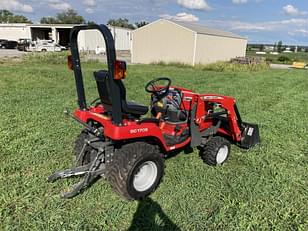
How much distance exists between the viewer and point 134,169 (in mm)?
2764

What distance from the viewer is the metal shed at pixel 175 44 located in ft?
70.5

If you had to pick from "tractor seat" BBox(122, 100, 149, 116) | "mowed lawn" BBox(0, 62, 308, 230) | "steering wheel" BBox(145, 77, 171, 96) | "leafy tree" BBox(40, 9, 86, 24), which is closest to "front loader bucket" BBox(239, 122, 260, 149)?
"mowed lawn" BBox(0, 62, 308, 230)

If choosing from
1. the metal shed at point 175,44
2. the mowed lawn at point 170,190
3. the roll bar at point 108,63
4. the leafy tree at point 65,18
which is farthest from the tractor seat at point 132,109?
the leafy tree at point 65,18

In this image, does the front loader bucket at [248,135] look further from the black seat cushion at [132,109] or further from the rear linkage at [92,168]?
the rear linkage at [92,168]

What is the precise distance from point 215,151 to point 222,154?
0.81 ft

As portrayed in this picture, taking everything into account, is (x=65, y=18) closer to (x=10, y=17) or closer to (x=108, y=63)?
(x=10, y=17)

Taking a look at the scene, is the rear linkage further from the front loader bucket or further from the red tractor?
the front loader bucket

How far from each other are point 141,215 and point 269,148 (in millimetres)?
2803

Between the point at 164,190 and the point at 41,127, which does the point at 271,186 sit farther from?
the point at 41,127

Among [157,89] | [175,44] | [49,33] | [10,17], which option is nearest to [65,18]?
[10,17]

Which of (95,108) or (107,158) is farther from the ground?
(95,108)

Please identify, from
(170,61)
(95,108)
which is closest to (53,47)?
(170,61)

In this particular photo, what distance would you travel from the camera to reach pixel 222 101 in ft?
12.5

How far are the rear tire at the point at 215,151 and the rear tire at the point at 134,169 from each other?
3.11ft
